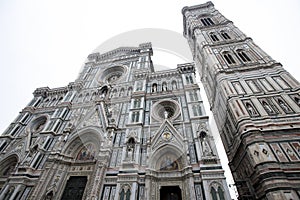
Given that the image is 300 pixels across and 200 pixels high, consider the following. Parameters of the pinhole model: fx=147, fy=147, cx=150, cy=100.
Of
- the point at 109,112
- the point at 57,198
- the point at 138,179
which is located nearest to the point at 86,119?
the point at 109,112

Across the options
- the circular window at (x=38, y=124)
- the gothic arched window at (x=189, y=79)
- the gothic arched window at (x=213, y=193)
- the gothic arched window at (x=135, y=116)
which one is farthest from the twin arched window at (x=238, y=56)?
the circular window at (x=38, y=124)

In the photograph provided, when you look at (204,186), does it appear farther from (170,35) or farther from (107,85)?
(170,35)

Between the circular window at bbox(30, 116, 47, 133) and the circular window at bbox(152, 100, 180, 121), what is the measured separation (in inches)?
500

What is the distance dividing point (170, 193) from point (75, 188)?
7.06m

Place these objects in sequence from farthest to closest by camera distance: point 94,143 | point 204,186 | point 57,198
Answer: point 94,143
point 57,198
point 204,186

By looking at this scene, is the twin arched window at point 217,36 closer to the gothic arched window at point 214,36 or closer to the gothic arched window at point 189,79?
the gothic arched window at point 214,36

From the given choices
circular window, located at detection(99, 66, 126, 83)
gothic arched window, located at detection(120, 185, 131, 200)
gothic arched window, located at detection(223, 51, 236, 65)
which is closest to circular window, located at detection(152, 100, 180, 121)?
gothic arched window, located at detection(120, 185, 131, 200)

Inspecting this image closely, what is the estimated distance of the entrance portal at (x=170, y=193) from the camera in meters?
9.18

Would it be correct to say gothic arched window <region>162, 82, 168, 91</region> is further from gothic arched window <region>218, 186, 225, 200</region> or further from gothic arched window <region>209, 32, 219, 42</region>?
gothic arched window <region>218, 186, 225, 200</region>

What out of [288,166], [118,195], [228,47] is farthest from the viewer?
[228,47]

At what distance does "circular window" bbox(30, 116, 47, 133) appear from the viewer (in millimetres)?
16016

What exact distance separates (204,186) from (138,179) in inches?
156

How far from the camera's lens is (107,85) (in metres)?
17.2

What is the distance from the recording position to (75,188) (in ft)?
35.9
